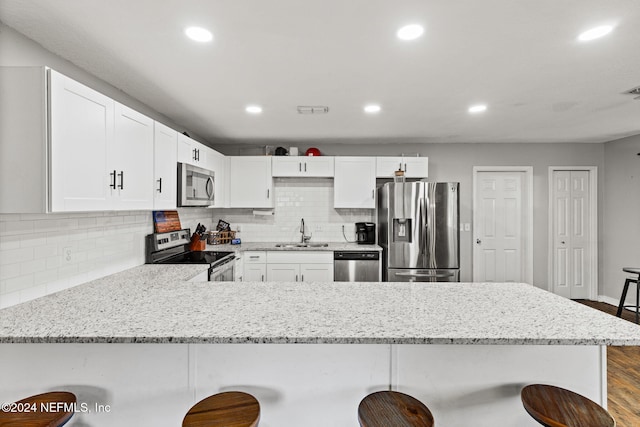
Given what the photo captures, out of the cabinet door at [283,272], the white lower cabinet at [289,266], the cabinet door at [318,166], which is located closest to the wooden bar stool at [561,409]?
the white lower cabinet at [289,266]

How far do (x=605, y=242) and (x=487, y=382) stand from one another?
4.85 meters

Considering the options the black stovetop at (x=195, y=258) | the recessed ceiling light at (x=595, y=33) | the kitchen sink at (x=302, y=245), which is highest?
the recessed ceiling light at (x=595, y=33)

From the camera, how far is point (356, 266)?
4.04 metres

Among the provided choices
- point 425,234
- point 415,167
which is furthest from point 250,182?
point 425,234

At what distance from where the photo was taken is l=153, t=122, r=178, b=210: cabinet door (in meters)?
2.48

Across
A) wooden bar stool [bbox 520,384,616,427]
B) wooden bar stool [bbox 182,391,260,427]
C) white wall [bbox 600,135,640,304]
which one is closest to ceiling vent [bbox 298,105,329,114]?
wooden bar stool [bbox 182,391,260,427]

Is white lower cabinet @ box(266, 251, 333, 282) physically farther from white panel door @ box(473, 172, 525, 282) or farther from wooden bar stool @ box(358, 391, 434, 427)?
wooden bar stool @ box(358, 391, 434, 427)

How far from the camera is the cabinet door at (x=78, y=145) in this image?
4.96 feet

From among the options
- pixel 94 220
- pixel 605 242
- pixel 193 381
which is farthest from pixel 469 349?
pixel 605 242

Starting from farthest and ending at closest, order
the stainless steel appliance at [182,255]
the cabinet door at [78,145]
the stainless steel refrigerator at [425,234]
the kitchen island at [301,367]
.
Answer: the stainless steel refrigerator at [425,234] < the stainless steel appliance at [182,255] < the cabinet door at [78,145] < the kitchen island at [301,367]

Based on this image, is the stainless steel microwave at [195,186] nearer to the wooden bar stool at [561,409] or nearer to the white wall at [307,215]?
the white wall at [307,215]

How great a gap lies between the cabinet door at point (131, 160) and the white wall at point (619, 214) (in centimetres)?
576

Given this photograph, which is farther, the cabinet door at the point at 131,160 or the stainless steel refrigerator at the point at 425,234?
the stainless steel refrigerator at the point at 425,234

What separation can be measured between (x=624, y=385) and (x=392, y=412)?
271 centimetres
